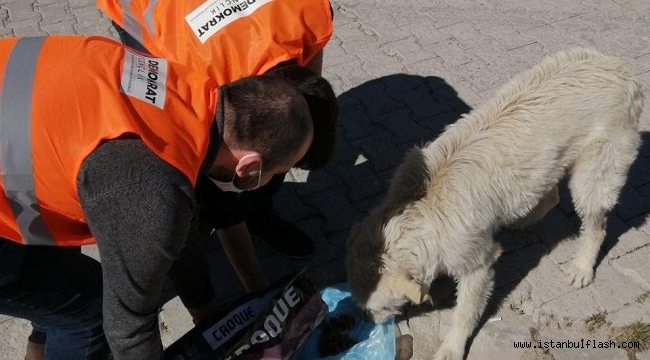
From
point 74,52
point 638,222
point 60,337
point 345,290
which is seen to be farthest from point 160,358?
point 638,222

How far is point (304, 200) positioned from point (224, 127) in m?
2.52

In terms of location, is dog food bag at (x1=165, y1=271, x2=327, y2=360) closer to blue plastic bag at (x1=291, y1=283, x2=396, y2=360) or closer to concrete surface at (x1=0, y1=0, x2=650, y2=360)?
blue plastic bag at (x1=291, y1=283, x2=396, y2=360)

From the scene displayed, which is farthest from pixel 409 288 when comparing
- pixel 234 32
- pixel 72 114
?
pixel 72 114

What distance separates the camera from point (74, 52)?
224 centimetres

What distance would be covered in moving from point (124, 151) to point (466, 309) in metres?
2.27

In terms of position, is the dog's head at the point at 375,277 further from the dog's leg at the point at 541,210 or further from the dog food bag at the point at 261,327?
the dog's leg at the point at 541,210

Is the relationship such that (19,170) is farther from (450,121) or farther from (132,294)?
(450,121)

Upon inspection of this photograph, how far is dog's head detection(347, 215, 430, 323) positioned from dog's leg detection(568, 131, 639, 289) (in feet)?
3.86

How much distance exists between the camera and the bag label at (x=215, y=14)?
3006 mm

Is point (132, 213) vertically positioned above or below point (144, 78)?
below

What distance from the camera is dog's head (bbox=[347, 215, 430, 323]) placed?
10.5 feet

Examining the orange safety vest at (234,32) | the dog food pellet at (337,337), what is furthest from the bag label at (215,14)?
the dog food pellet at (337,337)

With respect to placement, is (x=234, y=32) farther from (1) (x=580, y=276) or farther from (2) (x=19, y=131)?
(1) (x=580, y=276)

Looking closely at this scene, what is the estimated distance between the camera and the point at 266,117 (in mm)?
2201
